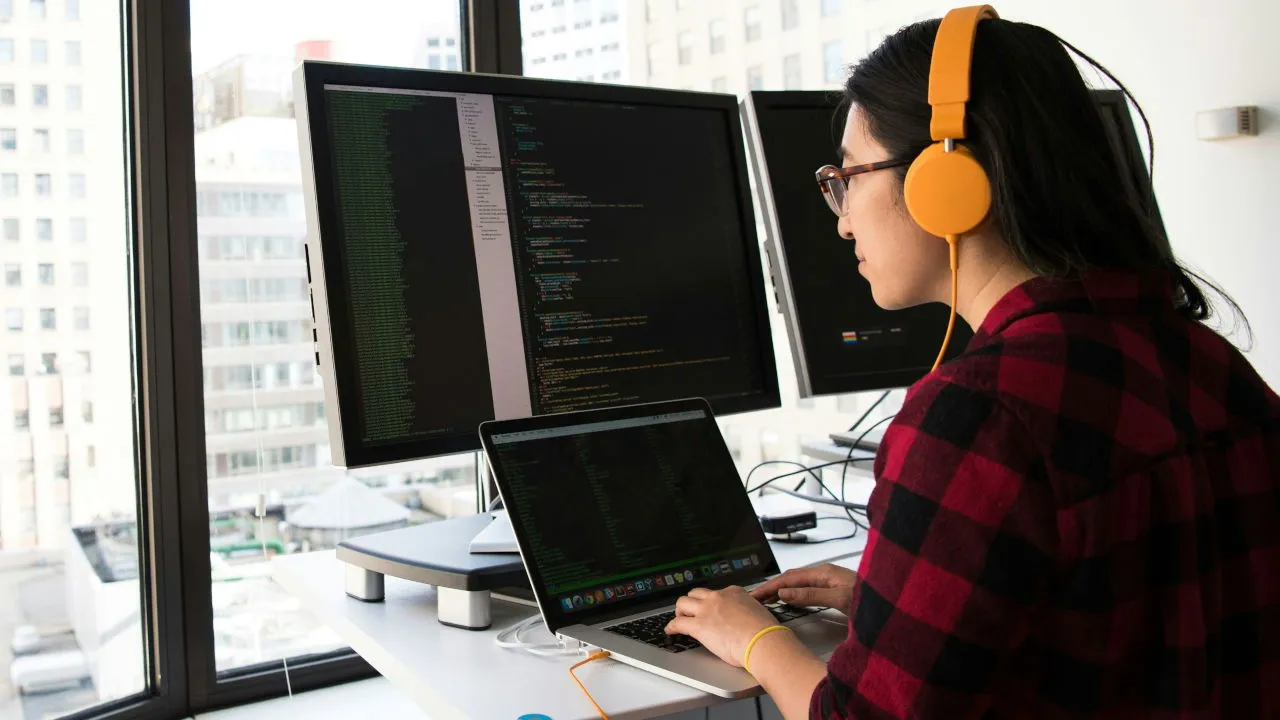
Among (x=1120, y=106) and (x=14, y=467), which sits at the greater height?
(x=1120, y=106)

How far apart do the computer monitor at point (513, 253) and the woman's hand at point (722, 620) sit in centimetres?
32

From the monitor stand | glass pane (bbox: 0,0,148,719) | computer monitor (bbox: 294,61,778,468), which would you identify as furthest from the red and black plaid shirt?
glass pane (bbox: 0,0,148,719)

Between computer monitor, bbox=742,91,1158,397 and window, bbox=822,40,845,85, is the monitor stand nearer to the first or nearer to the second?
computer monitor, bbox=742,91,1158,397

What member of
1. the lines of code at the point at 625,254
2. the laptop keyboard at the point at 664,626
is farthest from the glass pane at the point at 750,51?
the laptop keyboard at the point at 664,626

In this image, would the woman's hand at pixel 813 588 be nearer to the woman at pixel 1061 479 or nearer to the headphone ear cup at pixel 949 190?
the woman at pixel 1061 479

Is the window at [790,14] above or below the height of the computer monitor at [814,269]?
above

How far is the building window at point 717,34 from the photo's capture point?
10.1ft

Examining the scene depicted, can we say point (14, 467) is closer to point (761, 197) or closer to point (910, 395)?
point (761, 197)

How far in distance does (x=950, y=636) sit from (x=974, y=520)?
A: 0.08 meters

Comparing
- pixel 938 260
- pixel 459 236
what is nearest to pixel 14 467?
pixel 459 236

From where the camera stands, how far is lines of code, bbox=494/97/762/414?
1.26 metres

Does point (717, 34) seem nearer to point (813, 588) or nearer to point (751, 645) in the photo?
point (813, 588)

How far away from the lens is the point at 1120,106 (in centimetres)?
179

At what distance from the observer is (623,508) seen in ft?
3.68
